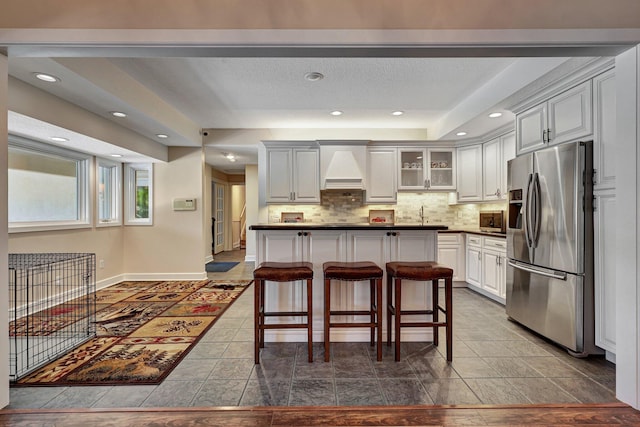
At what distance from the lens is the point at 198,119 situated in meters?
4.67

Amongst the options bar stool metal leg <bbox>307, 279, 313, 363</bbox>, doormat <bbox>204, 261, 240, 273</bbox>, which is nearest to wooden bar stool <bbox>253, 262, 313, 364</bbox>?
bar stool metal leg <bbox>307, 279, 313, 363</bbox>

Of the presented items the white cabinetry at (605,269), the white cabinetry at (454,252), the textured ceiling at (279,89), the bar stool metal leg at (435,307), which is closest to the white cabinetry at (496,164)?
the textured ceiling at (279,89)

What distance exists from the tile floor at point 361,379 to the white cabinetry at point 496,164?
204 centimetres

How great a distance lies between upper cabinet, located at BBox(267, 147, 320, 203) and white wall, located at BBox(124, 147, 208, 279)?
1.25 metres

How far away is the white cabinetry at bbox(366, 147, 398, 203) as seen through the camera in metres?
5.08

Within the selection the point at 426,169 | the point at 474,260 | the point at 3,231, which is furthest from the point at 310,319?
the point at 426,169

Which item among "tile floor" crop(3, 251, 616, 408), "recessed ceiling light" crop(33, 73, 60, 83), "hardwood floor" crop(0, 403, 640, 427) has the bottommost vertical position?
"tile floor" crop(3, 251, 616, 408)

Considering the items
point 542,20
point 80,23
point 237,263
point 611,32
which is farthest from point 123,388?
point 237,263

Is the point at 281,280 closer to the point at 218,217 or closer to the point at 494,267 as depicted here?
the point at 494,267

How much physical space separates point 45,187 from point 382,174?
470 centimetres

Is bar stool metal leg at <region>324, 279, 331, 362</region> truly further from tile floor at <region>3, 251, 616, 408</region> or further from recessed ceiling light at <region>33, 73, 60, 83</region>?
recessed ceiling light at <region>33, 73, 60, 83</region>

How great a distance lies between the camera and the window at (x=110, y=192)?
4.73 metres

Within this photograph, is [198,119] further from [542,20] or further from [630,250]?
[630,250]

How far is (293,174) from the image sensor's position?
5.07 meters
